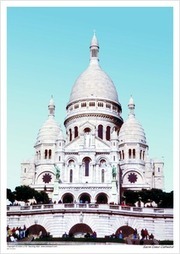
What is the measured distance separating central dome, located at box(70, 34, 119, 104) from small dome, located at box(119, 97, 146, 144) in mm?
4110

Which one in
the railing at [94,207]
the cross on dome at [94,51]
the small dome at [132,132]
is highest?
the cross on dome at [94,51]

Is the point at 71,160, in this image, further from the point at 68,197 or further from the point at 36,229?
the point at 36,229

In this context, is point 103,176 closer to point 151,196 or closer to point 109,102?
point 151,196

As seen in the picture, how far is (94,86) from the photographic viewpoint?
69.7 m

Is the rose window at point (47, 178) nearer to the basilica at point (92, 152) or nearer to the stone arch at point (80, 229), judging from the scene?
the basilica at point (92, 152)

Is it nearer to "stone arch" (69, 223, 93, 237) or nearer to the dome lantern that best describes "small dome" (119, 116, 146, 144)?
the dome lantern

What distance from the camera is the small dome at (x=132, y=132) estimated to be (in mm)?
65938

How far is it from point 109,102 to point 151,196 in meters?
21.9

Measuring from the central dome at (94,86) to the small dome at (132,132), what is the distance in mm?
4110

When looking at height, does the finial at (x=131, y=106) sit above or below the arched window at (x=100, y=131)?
above

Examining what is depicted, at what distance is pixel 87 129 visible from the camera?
6512 cm

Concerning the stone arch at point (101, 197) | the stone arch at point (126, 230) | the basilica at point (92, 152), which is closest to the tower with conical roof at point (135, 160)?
the basilica at point (92, 152)

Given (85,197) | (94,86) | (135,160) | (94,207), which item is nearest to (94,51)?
(94,86)
